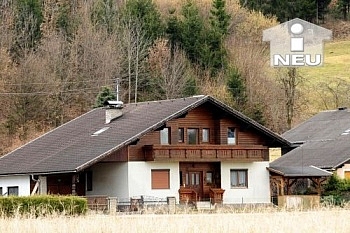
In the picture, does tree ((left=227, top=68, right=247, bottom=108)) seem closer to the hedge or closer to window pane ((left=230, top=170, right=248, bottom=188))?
window pane ((left=230, top=170, right=248, bottom=188))

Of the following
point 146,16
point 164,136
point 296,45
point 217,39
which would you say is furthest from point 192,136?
point 146,16

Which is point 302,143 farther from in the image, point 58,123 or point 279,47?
point 279,47

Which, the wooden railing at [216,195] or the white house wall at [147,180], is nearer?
the white house wall at [147,180]

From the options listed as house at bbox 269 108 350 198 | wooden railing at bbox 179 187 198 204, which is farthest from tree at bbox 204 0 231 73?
wooden railing at bbox 179 187 198 204

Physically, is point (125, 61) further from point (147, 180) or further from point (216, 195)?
point (216, 195)

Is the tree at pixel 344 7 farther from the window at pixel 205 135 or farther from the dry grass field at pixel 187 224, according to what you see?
the dry grass field at pixel 187 224

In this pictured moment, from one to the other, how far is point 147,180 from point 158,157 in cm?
129

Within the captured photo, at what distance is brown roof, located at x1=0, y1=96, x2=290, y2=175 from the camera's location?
4438 centimetres

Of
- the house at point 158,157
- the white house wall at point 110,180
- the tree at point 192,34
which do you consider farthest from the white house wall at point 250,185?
the tree at point 192,34

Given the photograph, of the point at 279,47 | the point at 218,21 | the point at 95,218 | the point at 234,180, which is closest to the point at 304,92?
the point at 218,21

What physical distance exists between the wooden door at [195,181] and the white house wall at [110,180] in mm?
3524

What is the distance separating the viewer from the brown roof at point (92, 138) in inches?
1747

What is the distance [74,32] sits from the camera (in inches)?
2948

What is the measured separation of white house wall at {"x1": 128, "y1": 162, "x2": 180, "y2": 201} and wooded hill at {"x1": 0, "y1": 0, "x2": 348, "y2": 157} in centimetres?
2217
